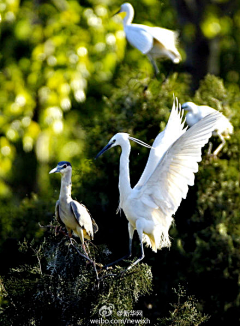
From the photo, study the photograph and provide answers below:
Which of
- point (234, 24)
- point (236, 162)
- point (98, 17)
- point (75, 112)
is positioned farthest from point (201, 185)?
point (234, 24)

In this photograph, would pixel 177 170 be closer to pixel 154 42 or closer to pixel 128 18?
pixel 154 42

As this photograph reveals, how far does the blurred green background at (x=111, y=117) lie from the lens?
5801 mm

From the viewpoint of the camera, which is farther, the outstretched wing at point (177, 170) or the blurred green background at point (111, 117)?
the blurred green background at point (111, 117)

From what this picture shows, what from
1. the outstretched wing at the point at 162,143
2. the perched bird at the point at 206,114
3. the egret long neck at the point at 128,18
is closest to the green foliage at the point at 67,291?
the outstretched wing at the point at 162,143

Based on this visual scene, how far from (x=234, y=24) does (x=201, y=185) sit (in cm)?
653

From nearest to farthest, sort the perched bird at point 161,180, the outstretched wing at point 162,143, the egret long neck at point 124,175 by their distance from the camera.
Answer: the perched bird at point 161,180 < the egret long neck at point 124,175 < the outstretched wing at point 162,143

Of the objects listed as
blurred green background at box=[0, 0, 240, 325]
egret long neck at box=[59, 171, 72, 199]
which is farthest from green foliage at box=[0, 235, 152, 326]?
blurred green background at box=[0, 0, 240, 325]

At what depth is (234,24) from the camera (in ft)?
39.1

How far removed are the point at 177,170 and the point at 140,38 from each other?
13.2ft

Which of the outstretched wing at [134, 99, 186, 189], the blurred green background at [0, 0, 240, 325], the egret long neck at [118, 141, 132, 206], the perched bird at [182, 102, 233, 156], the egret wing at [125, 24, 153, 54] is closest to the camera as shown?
the egret long neck at [118, 141, 132, 206]

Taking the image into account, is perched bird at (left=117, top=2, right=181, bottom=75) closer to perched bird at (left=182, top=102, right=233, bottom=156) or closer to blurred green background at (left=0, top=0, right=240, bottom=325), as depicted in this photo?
blurred green background at (left=0, top=0, right=240, bottom=325)

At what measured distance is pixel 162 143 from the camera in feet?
16.2

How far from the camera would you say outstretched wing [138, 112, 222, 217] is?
410 cm

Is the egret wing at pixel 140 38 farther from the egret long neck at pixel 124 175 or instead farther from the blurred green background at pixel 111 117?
the egret long neck at pixel 124 175
